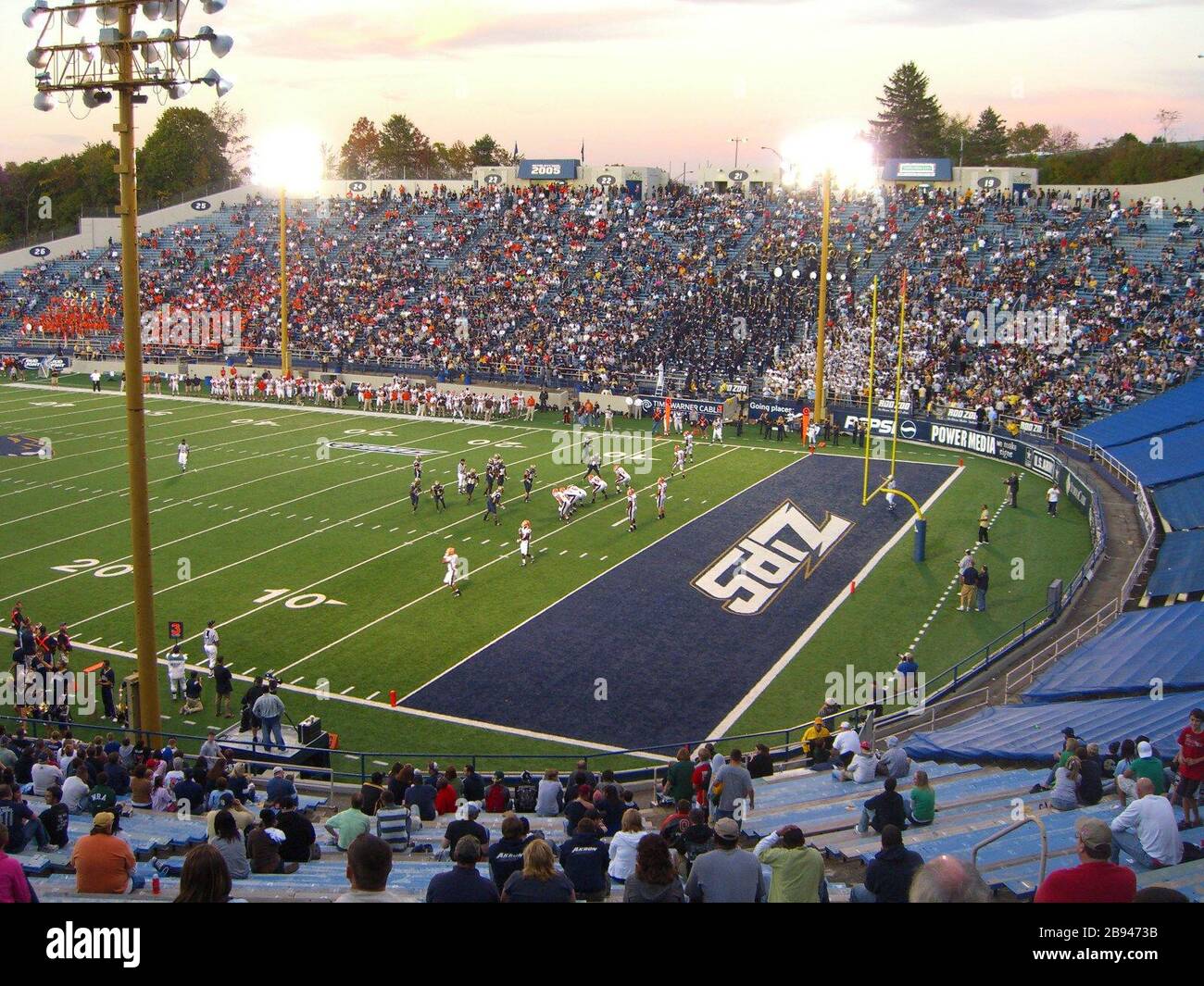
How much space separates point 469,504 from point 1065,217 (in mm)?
34082

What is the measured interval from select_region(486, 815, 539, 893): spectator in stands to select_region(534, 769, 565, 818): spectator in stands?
4.50 m

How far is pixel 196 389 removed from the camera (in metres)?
54.4

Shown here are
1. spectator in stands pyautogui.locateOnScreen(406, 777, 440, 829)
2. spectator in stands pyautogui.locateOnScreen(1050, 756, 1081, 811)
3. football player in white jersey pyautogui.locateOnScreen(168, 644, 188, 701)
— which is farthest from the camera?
football player in white jersey pyautogui.locateOnScreen(168, 644, 188, 701)

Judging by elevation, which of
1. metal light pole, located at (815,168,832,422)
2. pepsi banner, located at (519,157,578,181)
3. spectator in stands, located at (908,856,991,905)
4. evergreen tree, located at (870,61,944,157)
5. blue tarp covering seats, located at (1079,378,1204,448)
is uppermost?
evergreen tree, located at (870,61,944,157)

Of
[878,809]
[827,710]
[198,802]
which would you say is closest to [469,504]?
[827,710]

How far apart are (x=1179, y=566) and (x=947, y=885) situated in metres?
19.0

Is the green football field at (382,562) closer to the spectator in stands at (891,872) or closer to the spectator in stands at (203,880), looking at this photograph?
the spectator in stands at (891,872)

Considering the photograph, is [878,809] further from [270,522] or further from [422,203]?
[422,203]

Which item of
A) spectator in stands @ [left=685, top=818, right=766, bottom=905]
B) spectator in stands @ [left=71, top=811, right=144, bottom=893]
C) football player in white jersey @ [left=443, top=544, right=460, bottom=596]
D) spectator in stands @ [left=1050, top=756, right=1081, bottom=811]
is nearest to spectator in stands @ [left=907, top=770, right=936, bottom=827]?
spectator in stands @ [left=1050, top=756, right=1081, bottom=811]

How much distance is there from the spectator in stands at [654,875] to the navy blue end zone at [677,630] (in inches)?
418

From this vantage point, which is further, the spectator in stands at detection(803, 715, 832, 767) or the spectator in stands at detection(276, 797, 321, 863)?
the spectator in stands at detection(803, 715, 832, 767)

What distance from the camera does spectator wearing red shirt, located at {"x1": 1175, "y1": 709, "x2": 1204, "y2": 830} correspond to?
10.5 m

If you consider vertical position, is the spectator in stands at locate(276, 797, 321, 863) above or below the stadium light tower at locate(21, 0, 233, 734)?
below

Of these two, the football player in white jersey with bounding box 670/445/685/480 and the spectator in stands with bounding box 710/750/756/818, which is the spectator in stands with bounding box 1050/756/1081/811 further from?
the football player in white jersey with bounding box 670/445/685/480
